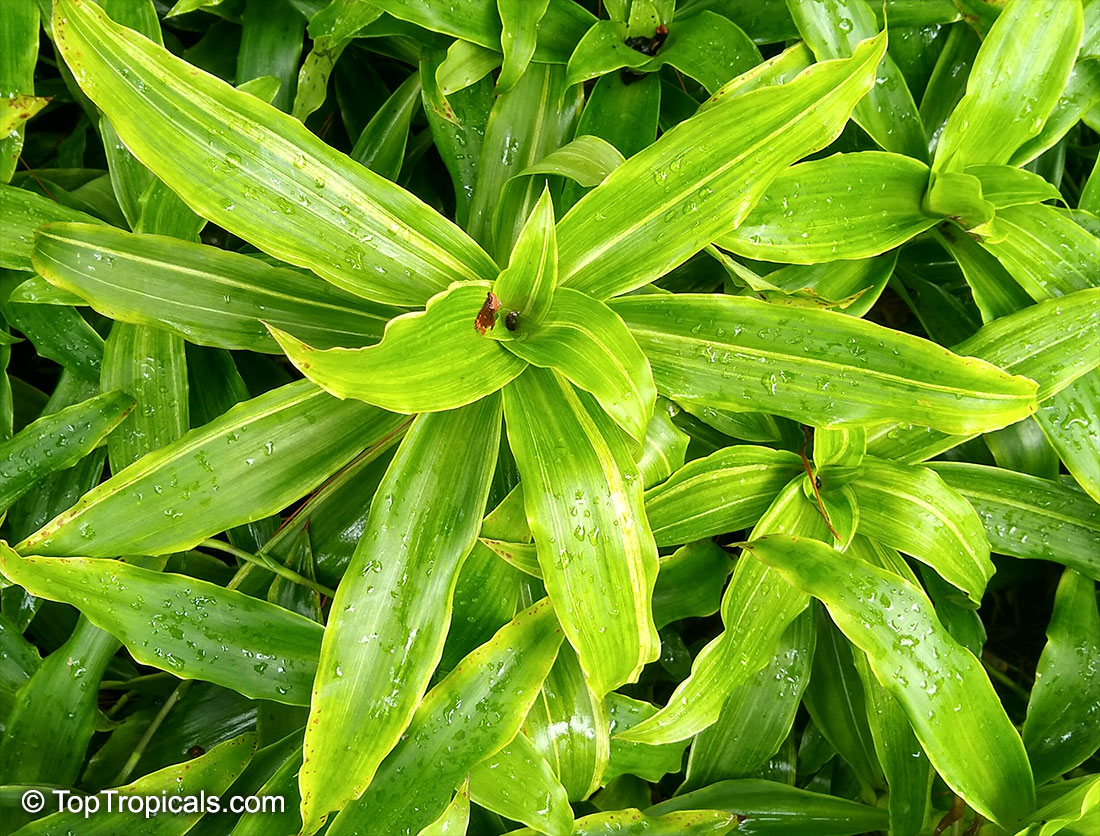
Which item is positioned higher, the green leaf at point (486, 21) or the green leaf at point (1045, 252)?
the green leaf at point (486, 21)

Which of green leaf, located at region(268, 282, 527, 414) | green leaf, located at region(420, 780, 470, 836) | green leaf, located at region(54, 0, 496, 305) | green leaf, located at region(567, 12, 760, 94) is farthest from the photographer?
green leaf, located at region(567, 12, 760, 94)

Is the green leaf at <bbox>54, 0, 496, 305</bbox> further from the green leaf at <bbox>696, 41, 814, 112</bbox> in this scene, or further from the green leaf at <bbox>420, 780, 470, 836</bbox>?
the green leaf at <bbox>420, 780, 470, 836</bbox>

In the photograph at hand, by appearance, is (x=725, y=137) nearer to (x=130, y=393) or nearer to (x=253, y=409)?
(x=253, y=409)

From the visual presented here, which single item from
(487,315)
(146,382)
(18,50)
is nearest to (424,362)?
(487,315)

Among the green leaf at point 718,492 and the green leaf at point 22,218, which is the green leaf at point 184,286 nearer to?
the green leaf at point 22,218

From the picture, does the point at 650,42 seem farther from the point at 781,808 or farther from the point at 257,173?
the point at 781,808

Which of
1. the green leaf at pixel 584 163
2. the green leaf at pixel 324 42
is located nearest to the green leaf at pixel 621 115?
the green leaf at pixel 584 163

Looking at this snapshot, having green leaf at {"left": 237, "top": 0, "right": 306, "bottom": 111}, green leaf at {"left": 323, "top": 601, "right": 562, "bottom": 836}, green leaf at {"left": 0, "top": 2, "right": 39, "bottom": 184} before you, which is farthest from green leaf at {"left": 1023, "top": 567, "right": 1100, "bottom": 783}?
green leaf at {"left": 0, "top": 2, "right": 39, "bottom": 184}
